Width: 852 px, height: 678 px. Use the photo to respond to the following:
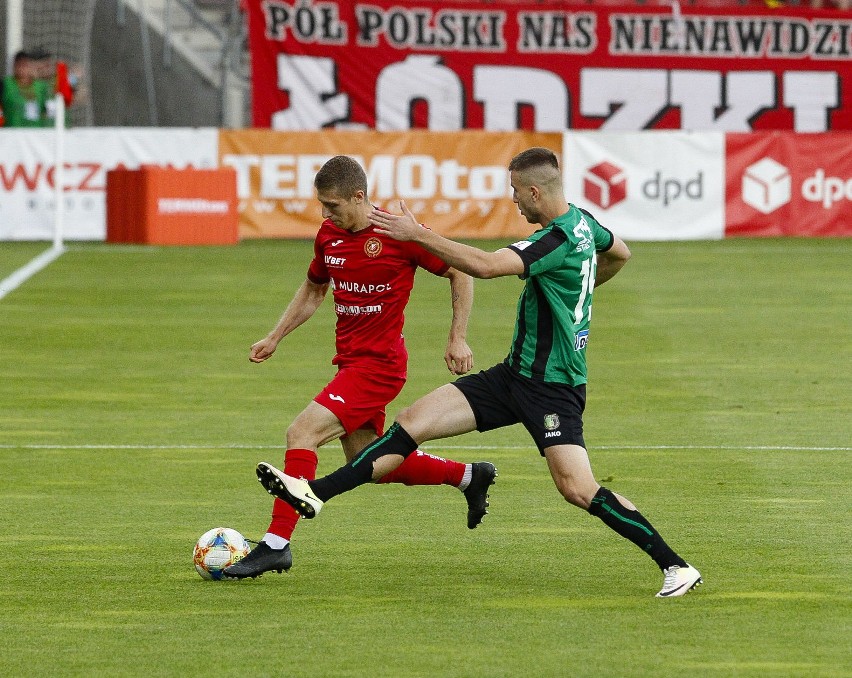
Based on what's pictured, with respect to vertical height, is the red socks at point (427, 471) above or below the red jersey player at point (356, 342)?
below

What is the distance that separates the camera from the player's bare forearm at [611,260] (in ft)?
26.2

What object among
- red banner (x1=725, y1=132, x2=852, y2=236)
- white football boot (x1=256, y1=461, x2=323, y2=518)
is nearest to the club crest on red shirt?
white football boot (x1=256, y1=461, x2=323, y2=518)

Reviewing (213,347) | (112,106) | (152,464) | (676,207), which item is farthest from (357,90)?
(152,464)

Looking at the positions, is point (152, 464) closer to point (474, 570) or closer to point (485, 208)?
point (474, 570)

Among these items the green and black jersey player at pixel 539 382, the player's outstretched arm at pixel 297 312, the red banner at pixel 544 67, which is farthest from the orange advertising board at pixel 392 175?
the green and black jersey player at pixel 539 382

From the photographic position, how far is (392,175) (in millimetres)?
31203

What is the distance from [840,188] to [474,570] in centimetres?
2506

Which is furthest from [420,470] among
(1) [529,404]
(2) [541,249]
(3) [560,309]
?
(2) [541,249]

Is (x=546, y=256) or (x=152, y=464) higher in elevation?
(x=546, y=256)

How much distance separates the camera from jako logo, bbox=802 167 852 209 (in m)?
31.5

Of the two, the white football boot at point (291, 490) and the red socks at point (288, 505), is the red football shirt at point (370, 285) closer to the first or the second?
the red socks at point (288, 505)

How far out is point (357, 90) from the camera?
116 ft

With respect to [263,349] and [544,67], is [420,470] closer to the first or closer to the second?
[263,349]

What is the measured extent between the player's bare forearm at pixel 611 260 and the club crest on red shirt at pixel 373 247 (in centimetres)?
98
